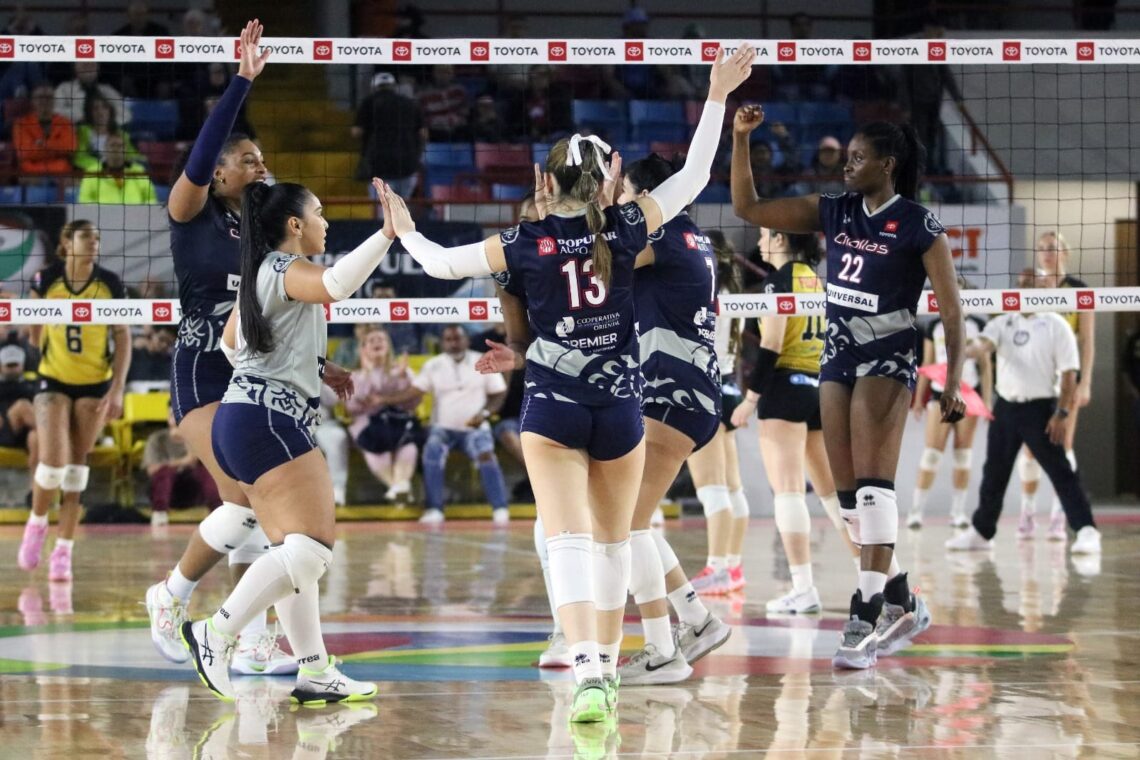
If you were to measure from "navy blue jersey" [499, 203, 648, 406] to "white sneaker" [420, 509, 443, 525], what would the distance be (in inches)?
339

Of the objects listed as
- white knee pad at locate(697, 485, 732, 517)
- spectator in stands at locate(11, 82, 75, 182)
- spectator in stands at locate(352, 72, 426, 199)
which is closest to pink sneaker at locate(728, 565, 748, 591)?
white knee pad at locate(697, 485, 732, 517)

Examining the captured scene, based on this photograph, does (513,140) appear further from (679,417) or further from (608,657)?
(608,657)

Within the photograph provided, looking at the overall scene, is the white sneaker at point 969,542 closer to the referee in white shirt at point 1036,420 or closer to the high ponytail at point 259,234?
the referee in white shirt at point 1036,420

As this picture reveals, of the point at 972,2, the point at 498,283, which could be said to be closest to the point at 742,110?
the point at 498,283

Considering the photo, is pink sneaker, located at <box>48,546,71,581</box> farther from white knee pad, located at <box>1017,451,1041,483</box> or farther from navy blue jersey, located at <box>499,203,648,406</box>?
white knee pad, located at <box>1017,451,1041,483</box>

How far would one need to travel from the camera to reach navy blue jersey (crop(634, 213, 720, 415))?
19.7 feet

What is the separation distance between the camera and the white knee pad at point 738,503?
926 centimetres

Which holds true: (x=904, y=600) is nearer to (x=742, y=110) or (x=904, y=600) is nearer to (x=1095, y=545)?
(x=742, y=110)

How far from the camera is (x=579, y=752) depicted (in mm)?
4648

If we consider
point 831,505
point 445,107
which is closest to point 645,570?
point 831,505

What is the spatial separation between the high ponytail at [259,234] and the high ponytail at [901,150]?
7.42ft

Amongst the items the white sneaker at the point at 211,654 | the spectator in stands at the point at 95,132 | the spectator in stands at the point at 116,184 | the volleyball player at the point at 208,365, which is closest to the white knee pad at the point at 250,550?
the volleyball player at the point at 208,365

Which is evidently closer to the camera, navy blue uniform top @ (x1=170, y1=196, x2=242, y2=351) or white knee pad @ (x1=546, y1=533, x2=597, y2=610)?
white knee pad @ (x1=546, y1=533, x2=597, y2=610)

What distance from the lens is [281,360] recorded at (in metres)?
5.43
